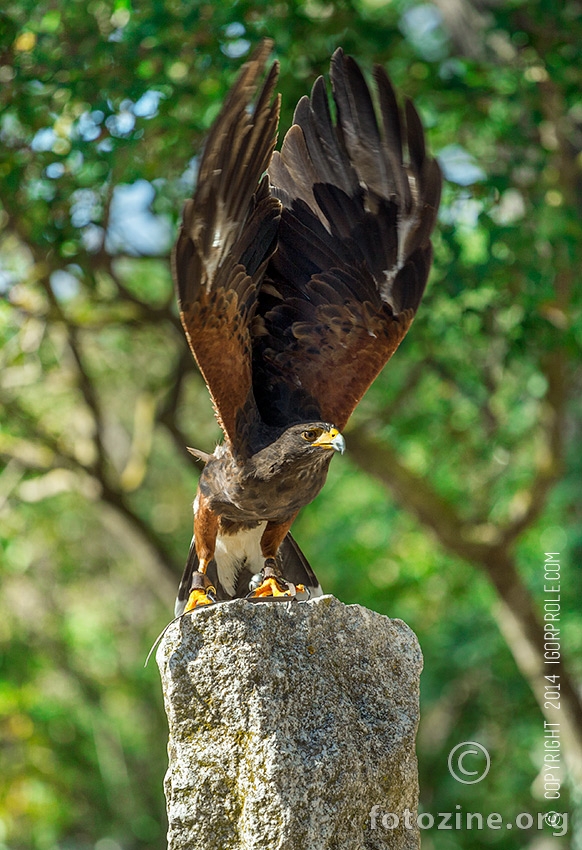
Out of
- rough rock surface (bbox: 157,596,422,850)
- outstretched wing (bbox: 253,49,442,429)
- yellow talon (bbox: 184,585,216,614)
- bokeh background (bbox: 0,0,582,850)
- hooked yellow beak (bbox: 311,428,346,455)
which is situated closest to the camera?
rough rock surface (bbox: 157,596,422,850)

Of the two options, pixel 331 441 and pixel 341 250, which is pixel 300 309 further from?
pixel 331 441

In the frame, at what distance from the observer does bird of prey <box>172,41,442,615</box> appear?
3773 millimetres

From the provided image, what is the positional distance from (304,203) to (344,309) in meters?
0.48

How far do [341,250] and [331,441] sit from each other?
1.00 meters

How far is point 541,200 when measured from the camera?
7.49 m

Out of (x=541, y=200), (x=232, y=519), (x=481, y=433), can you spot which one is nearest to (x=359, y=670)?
(x=232, y=519)

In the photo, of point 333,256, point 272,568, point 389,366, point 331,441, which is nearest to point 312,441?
point 331,441

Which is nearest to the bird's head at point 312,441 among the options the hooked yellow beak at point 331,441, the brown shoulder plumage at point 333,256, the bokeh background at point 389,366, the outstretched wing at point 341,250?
the hooked yellow beak at point 331,441

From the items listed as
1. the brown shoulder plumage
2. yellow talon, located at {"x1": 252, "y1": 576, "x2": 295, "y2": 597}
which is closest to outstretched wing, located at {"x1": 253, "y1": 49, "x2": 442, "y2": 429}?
the brown shoulder plumage

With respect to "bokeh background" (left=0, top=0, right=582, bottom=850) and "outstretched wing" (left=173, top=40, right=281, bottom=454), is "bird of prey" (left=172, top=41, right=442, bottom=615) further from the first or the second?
"bokeh background" (left=0, top=0, right=582, bottom=850)

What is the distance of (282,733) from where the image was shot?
3400 millimetres

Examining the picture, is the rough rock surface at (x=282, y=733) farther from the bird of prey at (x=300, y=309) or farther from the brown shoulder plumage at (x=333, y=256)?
the brown shoulder plumage at (x=333, y=256)
